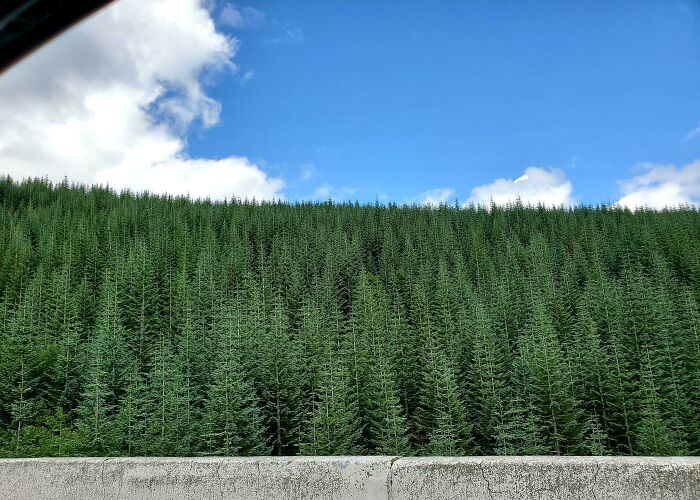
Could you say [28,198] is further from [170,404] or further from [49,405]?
[170,404]

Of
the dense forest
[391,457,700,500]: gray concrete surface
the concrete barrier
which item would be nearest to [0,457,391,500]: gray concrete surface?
the concrete barrier

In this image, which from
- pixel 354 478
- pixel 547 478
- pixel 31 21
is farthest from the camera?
pixel 354 478

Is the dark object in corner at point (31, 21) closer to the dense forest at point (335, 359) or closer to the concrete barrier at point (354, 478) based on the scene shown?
the concrete barrier at point (354, 478)

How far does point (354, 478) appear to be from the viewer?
6195 millimetres

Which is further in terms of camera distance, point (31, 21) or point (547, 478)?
point (547, 478)

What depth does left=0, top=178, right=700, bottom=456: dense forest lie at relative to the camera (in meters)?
23.7

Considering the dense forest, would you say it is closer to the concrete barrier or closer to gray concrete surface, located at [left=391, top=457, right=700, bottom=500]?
the concrete barrier

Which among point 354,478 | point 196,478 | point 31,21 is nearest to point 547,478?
point 354,478

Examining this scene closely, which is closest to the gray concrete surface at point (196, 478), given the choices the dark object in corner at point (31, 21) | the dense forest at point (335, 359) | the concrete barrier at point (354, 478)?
the concrete barrier at point (354, 478)

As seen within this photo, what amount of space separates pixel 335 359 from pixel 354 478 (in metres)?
22.5

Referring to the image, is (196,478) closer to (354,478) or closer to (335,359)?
(354,478)

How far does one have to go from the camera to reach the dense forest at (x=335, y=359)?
2366 centimetres

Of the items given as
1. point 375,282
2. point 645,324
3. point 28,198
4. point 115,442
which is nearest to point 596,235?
point 375,282

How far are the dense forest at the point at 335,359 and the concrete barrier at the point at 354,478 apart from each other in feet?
47.4
